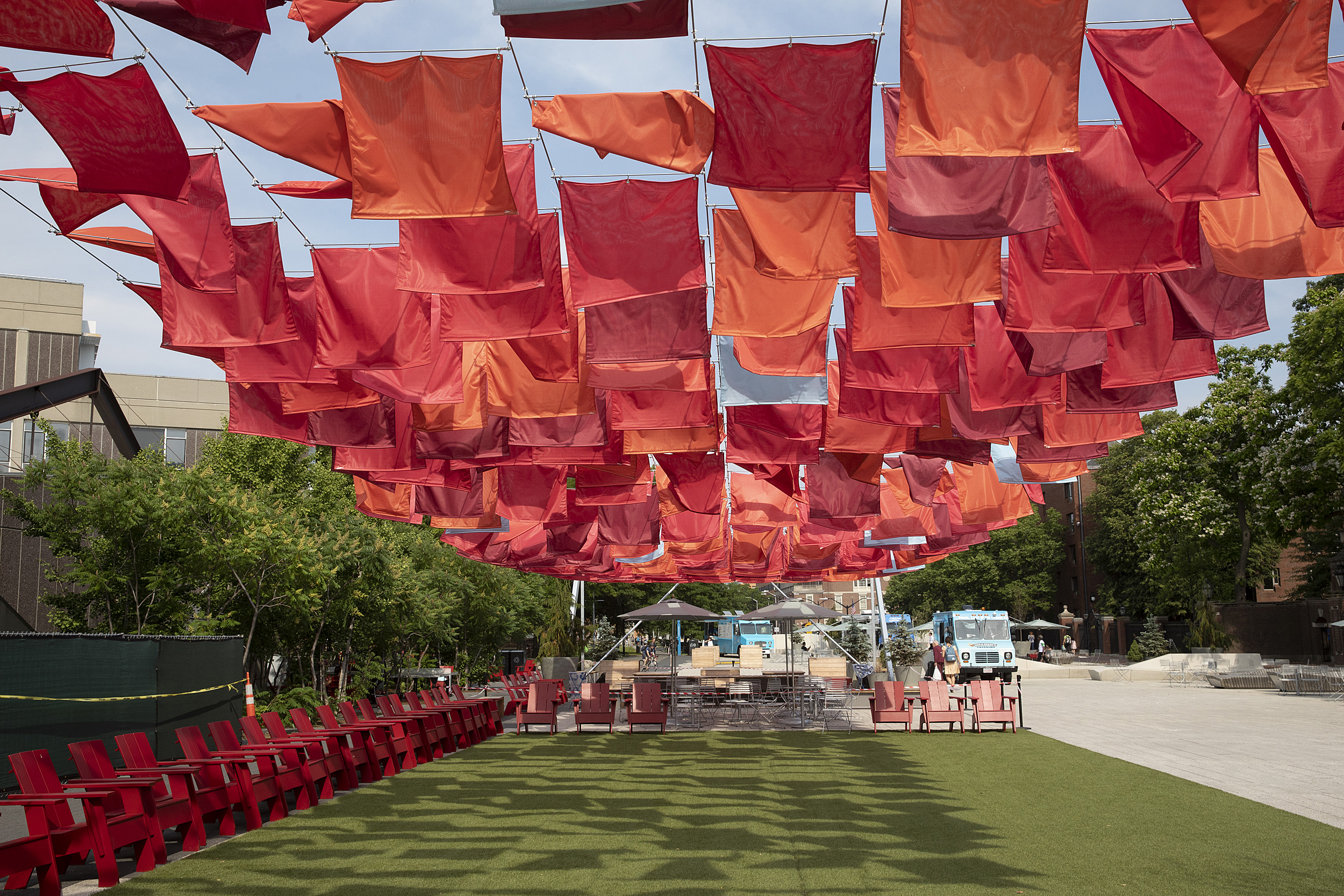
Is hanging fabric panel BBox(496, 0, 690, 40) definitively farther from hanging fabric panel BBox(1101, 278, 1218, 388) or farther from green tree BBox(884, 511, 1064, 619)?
green tree BBox(884, 511, 1064, 619)

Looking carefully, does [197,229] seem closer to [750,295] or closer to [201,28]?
[201,28]

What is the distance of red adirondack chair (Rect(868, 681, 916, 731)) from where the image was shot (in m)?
18.8

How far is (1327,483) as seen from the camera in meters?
29.9

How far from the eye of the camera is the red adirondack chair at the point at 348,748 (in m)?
11.3

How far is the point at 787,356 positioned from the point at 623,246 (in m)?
2.21

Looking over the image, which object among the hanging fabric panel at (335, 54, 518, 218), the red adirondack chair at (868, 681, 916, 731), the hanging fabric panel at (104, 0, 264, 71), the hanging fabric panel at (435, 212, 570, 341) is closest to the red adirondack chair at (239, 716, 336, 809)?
the hanging fabric panel at (435, 212, 570, 341)

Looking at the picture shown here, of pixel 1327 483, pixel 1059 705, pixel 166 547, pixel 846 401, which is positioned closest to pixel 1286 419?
pixel 1327 483

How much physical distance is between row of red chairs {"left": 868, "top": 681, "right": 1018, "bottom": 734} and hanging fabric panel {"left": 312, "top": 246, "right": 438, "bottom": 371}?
13627mm

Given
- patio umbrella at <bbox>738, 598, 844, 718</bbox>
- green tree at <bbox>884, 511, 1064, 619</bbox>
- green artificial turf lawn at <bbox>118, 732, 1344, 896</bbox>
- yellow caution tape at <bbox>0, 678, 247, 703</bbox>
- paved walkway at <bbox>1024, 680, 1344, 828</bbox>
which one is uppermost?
green tree at <bbox>884, 511, 1064, 619</bbox>

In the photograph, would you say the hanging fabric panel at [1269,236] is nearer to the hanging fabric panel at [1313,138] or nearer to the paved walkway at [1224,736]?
the hanging fabric panel at [1313,138]

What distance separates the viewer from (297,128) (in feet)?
19.4

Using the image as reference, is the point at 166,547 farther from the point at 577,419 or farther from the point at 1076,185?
the point at 1076,185

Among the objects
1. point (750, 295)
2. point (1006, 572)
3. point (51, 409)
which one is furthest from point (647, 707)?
point (1006, 572)

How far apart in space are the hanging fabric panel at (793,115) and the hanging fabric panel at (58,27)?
3016 mm
